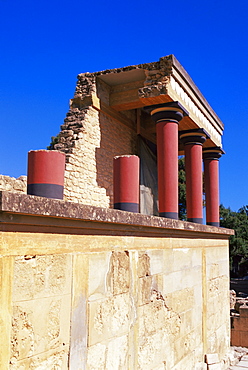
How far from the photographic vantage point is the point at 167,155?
8.48 meters

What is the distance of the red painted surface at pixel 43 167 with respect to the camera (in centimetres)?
400

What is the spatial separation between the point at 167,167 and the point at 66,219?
5.03m

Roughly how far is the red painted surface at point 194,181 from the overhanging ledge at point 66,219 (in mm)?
4780

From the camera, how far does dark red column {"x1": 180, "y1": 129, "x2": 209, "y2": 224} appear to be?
34.3 ft

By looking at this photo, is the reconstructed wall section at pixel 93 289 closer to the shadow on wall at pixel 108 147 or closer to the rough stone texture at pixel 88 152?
the rough stone texture at pixel 88 152

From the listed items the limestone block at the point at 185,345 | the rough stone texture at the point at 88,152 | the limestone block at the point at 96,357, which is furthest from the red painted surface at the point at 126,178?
the rough stone texture at the point at 88,152

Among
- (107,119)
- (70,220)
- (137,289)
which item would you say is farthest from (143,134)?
(70,220)

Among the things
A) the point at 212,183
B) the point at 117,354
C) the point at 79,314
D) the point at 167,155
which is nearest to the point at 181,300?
the point at 117,354

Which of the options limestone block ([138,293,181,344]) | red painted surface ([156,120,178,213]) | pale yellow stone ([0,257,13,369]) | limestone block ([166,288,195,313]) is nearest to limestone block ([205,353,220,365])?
limestone block ([166,288,195,313])

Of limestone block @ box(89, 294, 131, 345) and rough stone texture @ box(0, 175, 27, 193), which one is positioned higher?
rough stone texture @ box(0, 175, 27, 193)

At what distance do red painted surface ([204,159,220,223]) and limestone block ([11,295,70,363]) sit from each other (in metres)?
8.92

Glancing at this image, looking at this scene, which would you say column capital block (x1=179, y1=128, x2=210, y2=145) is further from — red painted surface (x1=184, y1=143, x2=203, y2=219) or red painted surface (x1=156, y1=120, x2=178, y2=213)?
red painted surface (x1=156, y1=120, x2=178, y2=213)

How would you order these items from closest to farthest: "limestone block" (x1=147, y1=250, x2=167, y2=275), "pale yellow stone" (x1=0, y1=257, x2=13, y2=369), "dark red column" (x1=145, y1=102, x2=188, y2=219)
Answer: "pale yellow stone" (x1=0, y1=257, x2=13, y2=369), "limestone block" (x1=147, y1=250, x2=167, y2=275), "dark red column" (x1=145, y1=102, x2=188, y2=219)

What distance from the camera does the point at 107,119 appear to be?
399 inches
